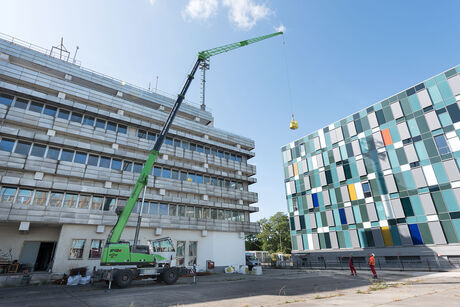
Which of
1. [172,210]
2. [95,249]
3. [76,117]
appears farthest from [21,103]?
[172,210]

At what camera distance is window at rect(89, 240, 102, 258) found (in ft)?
78.0

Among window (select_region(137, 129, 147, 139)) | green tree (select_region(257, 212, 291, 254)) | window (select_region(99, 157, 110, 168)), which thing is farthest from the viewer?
green tree (select_region(257, 212, 291, 254))

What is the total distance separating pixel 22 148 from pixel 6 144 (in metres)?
1.19

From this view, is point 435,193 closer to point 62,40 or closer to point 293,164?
point 293,164

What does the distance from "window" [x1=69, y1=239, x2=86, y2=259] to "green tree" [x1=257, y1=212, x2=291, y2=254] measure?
2217 inches

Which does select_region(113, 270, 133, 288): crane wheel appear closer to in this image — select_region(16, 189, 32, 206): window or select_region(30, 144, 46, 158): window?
select_region(16, 189, 32, 206): window

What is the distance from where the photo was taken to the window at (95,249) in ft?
78.0

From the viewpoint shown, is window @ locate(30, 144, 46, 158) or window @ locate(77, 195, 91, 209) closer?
window @ locate(30, 144, 46, 158)

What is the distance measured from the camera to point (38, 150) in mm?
23672

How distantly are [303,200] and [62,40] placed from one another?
139 feet

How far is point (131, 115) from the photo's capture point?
1187 inches

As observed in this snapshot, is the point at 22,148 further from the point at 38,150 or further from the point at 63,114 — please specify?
the point at 63,114

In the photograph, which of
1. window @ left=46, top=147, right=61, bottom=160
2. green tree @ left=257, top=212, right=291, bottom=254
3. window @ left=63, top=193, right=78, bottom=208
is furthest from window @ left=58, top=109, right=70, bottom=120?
green tree @ left=257, top=212, right=291, bottom=254

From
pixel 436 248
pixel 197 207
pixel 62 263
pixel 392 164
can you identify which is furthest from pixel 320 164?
pixel 62 263
